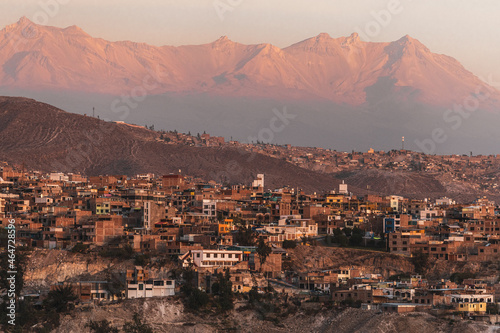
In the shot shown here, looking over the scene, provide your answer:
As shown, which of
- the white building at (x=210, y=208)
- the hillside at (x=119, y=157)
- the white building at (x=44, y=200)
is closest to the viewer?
the white building at (x=210, y=208)

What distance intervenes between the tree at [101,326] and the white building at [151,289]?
3.87 m

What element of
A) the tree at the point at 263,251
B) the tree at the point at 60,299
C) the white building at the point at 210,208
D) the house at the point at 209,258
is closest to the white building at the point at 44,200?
the white building at the point at 210,208

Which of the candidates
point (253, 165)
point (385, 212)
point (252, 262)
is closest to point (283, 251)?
point (252, 262)

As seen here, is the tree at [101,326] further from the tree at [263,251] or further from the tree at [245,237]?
the tree at [245,237]

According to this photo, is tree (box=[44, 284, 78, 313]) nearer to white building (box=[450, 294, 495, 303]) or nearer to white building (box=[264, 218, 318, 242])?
white building (box=[264, 218, 318, 242])

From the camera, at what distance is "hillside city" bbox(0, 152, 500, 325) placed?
67188 millimetres

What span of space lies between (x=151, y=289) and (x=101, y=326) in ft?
17.4

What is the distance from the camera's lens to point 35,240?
78.4m

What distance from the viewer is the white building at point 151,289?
2643 inches

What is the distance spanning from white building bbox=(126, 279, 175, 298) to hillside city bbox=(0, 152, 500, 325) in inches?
2.2

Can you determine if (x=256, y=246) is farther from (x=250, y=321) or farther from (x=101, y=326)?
(x=101, y=326)

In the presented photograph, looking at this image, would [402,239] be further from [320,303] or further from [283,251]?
[320,303]

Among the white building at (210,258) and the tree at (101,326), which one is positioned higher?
the white building at (210,258)

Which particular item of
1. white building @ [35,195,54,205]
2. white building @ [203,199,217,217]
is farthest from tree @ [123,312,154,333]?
white building @ [35,195,54,205]
